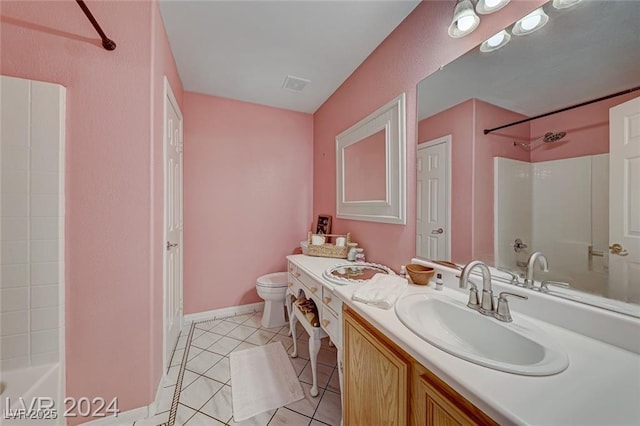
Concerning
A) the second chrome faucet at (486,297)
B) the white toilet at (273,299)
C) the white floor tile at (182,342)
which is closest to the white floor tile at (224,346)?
the white floor tile at (182,342)

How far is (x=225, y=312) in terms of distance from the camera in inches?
102

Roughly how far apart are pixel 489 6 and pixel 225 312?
3.14 metres

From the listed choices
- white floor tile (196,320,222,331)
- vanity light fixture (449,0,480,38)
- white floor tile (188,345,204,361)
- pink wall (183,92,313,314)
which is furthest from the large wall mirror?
white floor tile (196,320,222,331)

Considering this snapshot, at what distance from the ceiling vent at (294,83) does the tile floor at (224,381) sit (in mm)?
2439

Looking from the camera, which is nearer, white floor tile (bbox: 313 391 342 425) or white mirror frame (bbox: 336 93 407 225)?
white floor tile (bbox: 313 391 342 425)

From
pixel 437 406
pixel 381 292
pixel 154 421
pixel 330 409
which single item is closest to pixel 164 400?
pixel 154 421

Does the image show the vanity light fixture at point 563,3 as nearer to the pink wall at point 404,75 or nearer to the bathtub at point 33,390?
the pink wall at point 404,75

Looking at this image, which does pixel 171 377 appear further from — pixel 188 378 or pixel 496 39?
pixel 496 39

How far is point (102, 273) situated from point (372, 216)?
174 cm

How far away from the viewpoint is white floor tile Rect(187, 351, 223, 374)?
69.0 inches

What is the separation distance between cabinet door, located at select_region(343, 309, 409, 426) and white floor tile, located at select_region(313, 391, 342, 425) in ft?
0.93

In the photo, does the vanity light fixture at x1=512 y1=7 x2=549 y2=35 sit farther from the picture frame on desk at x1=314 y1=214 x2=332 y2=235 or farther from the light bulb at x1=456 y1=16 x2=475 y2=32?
the picture frame on desk at x1=314 y1=214 x2=332 y2=235

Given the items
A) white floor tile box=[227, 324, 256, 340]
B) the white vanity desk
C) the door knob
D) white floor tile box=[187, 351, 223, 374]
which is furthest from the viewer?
white floor tile box=[227, 324, 256, 340]

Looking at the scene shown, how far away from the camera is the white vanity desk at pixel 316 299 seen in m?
1.28
